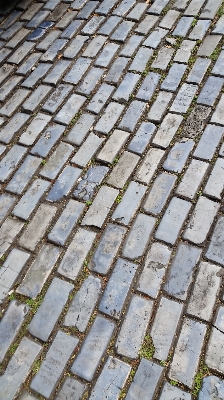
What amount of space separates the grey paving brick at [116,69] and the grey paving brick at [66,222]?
137 centimetres

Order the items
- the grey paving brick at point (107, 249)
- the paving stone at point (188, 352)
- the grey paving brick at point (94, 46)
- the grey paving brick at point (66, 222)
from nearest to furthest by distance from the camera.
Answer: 1. the paving stone at point (188, 352)
2. the grey paving brick at point (107, 249)
3. the grey paving brick at point (66, 222)
4. the grey paving brick at point (94, 46)

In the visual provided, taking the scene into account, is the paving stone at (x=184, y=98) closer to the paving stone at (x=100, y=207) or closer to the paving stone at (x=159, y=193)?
the paving stone at (x=159, y=193)

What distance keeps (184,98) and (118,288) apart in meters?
1.80

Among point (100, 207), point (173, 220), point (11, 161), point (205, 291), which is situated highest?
point (11, 161)

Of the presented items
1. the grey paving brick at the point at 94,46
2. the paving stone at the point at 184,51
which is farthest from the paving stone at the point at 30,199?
the paving stone at the point at 184,51

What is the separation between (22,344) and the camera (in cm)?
231

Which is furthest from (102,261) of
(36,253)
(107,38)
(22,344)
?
(107,38)

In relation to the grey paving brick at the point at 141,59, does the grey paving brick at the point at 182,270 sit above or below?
below

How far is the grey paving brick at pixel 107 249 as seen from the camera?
253 centimetres

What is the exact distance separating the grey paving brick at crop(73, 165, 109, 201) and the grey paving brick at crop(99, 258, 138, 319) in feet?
2.02

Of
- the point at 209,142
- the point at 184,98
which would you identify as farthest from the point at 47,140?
the point at 209,142

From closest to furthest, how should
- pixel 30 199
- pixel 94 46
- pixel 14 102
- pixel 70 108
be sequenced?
pixel 30 199 < pixel 70 108 < pixel 14 102 < pixel 94 46

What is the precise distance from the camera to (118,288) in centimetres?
242

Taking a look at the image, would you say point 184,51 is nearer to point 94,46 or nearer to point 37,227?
point 94,46
